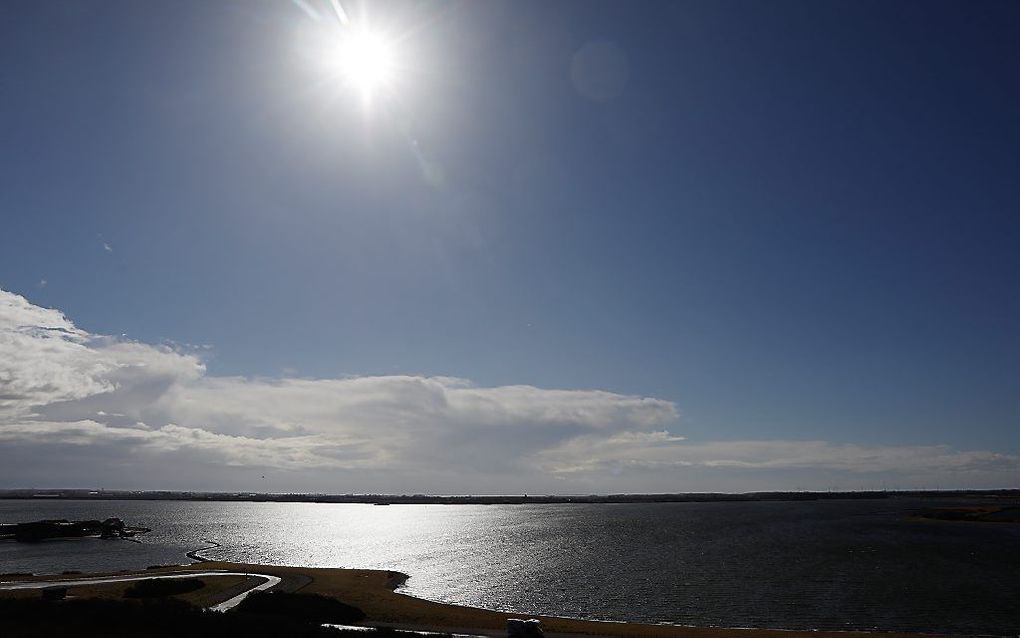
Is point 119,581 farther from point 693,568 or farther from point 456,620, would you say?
point 693,568

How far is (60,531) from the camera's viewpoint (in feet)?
446

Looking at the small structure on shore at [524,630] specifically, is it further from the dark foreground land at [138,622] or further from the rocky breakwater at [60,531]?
the rocky breakwater at [60,531]

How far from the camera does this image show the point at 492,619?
50.8 metres

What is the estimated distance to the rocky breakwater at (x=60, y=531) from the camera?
130 meters

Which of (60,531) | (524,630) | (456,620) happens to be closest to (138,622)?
(456,620)

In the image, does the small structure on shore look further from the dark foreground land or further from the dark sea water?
the dark sea water

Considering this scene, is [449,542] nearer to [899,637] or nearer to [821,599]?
[821,599]

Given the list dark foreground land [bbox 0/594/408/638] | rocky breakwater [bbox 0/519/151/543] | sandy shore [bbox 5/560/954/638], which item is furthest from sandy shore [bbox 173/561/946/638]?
rocky breakwater [bbox 0/519/151/543]

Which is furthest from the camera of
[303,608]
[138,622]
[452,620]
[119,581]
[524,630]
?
[119,581]

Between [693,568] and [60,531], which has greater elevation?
[60,531]

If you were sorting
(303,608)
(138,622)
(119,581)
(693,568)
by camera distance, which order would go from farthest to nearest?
(693,568), (119,581), (303,608), (138,622)

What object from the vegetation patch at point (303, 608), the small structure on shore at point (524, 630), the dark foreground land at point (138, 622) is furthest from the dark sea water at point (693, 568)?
the dark foreground land at point (138, 622)

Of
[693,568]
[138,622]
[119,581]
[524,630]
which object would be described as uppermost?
[138,622]

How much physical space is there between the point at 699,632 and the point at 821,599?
865 inches
